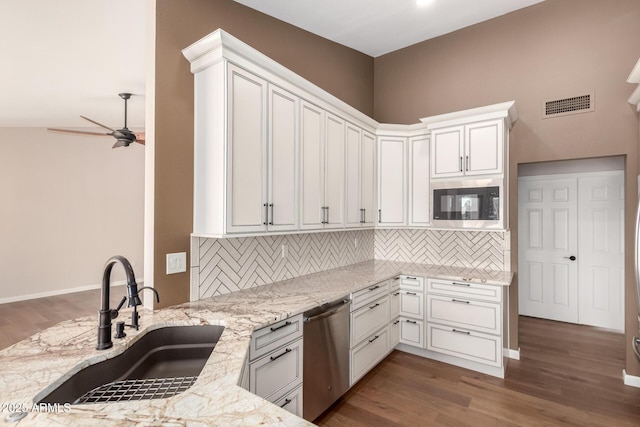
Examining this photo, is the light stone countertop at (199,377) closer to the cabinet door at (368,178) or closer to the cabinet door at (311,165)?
the cabinet door at (311,165)

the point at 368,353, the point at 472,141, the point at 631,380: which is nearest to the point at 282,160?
the point at 368,353

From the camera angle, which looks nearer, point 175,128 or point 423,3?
point 175,128

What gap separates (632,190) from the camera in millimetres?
2877

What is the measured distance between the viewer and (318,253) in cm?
340

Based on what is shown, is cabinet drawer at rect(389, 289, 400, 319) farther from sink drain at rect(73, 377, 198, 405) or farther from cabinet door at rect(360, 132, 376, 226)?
sink drain at rect(73, 377, 198, 405)

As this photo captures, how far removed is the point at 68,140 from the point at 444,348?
713 cm

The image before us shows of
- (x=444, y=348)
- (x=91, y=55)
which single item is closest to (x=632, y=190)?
(x=444, y=348)

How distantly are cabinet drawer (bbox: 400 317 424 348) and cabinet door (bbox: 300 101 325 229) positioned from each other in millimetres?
1525

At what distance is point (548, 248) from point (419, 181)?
2603 millimetres

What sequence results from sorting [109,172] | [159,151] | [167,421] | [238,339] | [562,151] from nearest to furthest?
[167,421], [238,339], [159,151], [562,151], [109,172]

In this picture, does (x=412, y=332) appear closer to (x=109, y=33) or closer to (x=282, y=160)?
(x=282, y=160)

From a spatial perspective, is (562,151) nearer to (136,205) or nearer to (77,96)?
(77,96)

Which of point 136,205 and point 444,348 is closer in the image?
point 444,348

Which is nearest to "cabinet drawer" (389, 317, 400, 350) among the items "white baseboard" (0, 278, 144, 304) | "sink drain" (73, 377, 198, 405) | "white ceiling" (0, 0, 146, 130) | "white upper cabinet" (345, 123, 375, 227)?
"white upper cabinet" (345, 123, 375, 227)
